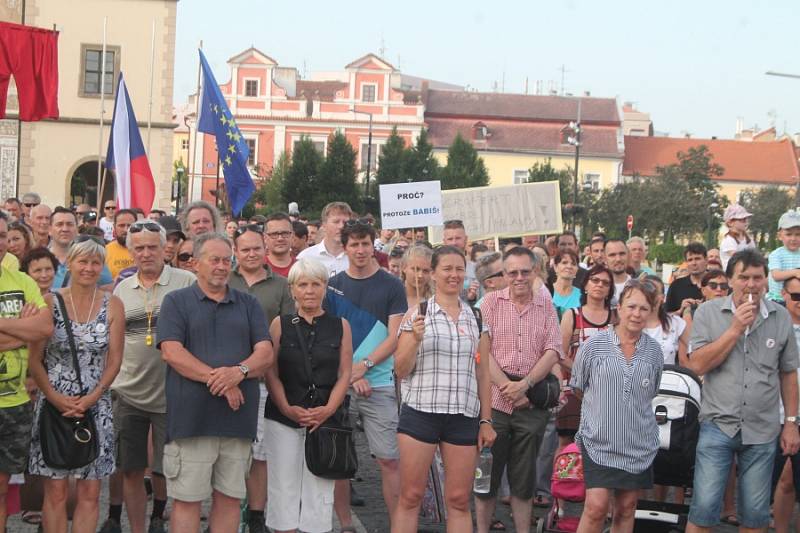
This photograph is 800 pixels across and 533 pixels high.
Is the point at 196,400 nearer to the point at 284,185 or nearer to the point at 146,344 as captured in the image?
the point at 146,344

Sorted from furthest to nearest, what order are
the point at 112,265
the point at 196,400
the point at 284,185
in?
1. the point at 284,185
2. the point at 112,265
3. the point at 196,400

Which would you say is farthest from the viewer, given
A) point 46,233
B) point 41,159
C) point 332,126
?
point 332,126

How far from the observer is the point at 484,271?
29.6 feet

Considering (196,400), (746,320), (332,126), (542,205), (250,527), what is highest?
(332,126)

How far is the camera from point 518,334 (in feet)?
24.7

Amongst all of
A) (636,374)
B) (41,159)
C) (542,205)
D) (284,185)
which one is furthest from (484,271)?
(284,185)

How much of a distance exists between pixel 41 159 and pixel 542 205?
29.9 m

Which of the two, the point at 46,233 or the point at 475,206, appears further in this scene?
the point at 475,206

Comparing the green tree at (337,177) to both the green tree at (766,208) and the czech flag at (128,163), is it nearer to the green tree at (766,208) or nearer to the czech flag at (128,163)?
the green tree at (766,208)

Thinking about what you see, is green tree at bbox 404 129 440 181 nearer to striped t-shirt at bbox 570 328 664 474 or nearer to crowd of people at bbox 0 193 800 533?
crowd of people at bbox 0 193 800 533

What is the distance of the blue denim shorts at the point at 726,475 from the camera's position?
22.1ft

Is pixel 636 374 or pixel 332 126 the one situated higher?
pixel 332 126

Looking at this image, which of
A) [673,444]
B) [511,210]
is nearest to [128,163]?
[511,210]

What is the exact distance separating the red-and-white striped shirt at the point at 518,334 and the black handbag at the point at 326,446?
131cm
